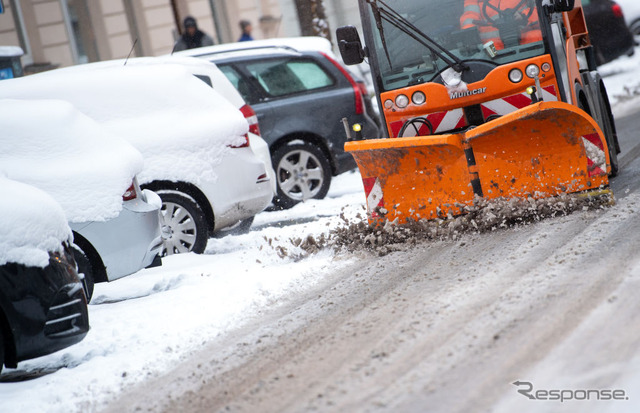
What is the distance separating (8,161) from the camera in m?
6.11

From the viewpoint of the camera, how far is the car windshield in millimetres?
7031

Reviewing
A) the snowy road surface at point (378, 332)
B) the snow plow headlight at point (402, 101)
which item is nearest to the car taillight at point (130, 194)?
the snowy road surface at point (378, 332)

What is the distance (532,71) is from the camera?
22.8ft

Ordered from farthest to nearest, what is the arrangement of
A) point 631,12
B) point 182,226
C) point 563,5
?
1. point 631,12
2. point 182,226
3. point 563,5

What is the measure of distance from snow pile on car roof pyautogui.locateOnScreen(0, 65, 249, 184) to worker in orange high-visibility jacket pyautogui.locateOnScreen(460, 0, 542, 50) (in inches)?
91.4

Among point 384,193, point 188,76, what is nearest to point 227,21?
point 188,76

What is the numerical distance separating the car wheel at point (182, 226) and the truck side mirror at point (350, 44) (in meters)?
1.90

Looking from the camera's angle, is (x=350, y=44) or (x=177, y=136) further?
(x=177, y=136)

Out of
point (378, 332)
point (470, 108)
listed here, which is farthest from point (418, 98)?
point (378, 332)

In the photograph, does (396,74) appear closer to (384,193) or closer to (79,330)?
(384,193)

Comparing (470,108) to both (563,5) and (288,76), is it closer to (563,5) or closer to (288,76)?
(563,5)

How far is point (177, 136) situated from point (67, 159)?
1543 millimetres

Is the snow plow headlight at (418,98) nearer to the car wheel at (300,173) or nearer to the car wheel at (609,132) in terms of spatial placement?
the car wheel at (609,132)

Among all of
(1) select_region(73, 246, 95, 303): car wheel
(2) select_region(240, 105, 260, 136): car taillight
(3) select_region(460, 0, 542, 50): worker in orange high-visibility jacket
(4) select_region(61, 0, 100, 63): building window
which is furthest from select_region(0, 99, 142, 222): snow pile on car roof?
(4) select_region(61, 0, 100, 63): building window
